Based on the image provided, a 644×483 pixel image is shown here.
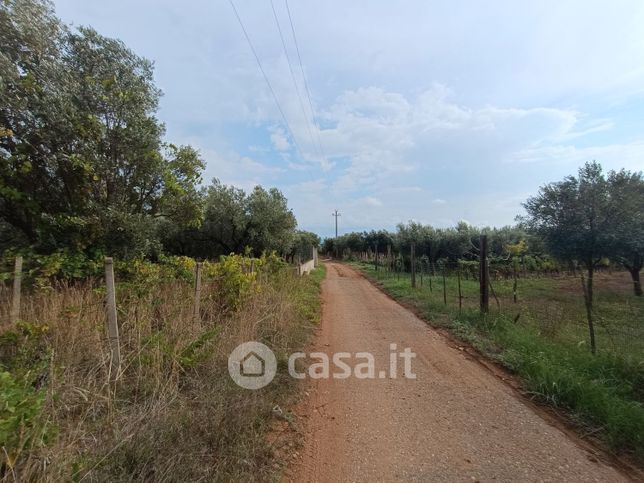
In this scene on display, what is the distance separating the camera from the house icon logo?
3.91 m

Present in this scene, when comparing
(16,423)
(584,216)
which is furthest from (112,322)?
(584,216)

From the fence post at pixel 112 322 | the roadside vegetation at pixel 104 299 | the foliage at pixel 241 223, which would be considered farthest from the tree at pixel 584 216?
the fence post at pixel 112 322

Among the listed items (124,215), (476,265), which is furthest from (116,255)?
(476,265)

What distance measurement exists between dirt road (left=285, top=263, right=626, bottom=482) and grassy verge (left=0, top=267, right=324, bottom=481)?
0.53m

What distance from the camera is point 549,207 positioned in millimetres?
15219

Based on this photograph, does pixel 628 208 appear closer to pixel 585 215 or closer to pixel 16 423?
pixel 585 215

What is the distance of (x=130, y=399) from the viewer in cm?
305

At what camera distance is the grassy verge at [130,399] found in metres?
2.02

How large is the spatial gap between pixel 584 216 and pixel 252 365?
1614 centimetres

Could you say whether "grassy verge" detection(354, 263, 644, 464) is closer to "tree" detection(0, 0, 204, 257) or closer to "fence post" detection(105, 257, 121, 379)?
"fence post" detection(105, 257, 121, 379)

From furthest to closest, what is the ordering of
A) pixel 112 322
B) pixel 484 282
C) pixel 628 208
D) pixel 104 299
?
1. pixel 628 208
2. pixel 484 282
3. pixel 104 299
4. pixel 112 322

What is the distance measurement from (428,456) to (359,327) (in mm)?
4664

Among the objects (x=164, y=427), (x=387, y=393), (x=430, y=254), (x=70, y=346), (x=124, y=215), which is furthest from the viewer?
(x=430, y=254)

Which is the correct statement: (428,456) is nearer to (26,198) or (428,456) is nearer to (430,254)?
(26,198)
